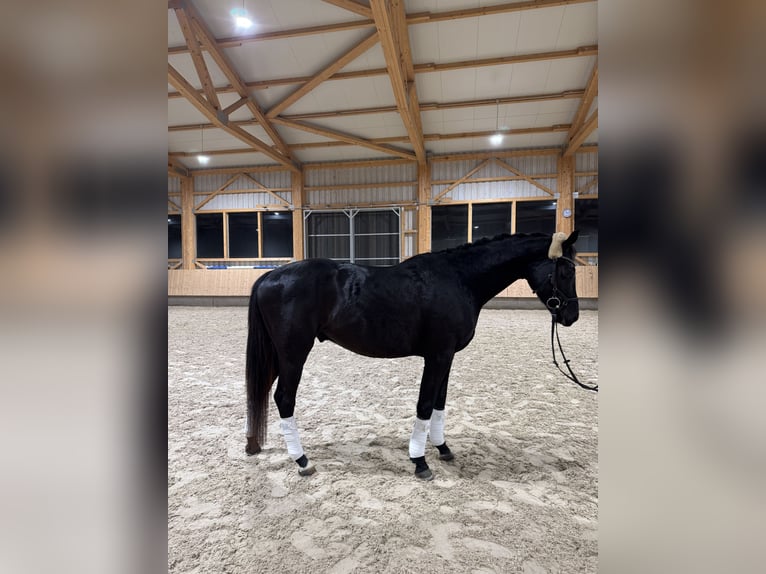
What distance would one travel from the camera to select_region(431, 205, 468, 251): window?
10344mm

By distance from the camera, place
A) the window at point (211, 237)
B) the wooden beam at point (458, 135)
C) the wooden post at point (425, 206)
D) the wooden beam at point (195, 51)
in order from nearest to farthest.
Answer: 1. the wooden beam at point (195, 51)
2. the wooden beam at point (458, 135)
3. the wooden post at point (425, 206)
4. the window at point (211, 237)

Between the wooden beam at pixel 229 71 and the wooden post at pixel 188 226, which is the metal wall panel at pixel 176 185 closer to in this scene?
the wooden post at pixel 188 226

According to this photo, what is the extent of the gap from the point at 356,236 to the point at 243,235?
3.65m

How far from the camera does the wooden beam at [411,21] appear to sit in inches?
212

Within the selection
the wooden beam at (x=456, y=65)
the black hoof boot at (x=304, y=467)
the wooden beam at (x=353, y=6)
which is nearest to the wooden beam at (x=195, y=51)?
the wooden beam at (x=456, y=65)

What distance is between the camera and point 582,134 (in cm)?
823

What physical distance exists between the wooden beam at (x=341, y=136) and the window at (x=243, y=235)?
361 centimetres

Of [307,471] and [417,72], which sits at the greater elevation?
[417,72]

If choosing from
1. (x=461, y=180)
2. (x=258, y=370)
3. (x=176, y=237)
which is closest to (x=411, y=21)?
(x=461, y=180)

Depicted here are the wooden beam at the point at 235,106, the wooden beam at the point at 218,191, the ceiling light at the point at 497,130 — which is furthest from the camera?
the wooden beam at the point at 218,191

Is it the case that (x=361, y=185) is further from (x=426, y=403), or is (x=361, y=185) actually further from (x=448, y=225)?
(x=426, y=403)

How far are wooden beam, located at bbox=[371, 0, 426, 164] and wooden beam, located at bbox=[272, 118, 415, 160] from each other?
45.7 inches
